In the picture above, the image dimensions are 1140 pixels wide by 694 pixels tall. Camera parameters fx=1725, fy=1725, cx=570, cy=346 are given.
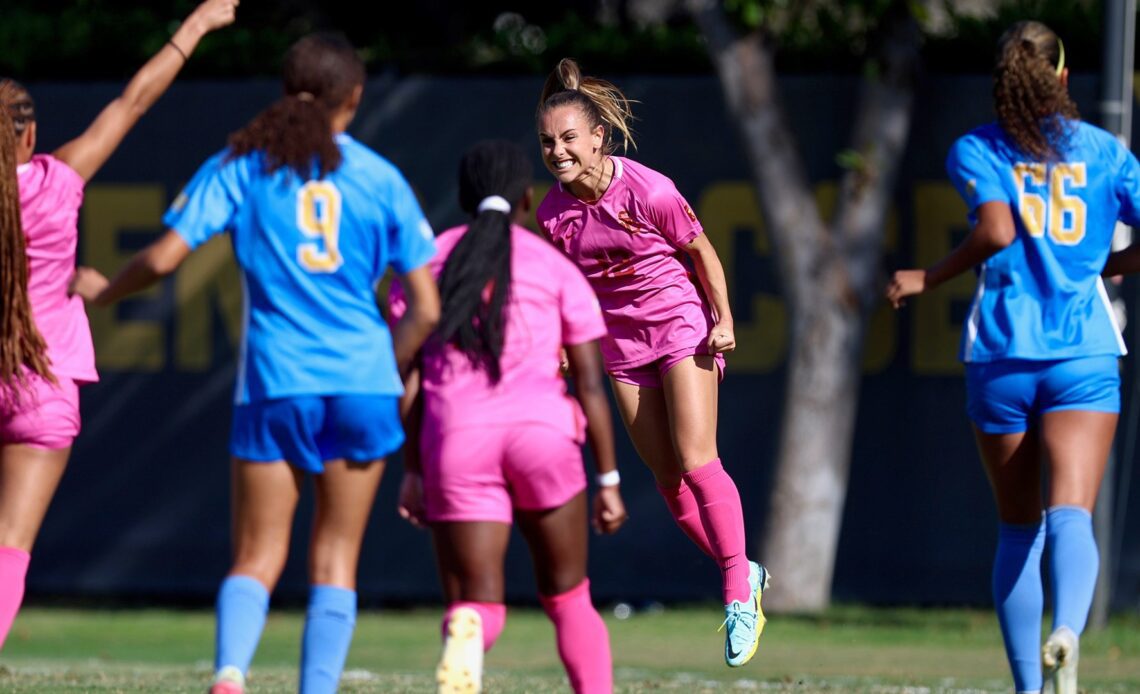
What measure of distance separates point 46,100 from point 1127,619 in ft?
24.4

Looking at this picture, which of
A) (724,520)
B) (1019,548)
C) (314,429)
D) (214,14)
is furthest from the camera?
(724,520)

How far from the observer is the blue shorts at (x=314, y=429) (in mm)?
4504

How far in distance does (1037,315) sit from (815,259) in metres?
4.62

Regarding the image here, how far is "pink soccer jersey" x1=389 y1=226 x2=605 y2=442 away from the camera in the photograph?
4621 mm

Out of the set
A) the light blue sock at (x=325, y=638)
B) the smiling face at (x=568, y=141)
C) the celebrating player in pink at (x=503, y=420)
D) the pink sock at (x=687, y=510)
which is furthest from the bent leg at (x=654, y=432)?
the light blue sock at (x=325, y=638)

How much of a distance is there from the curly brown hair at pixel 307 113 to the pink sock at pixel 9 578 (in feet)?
4.76

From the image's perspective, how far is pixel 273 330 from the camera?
14.8 ft

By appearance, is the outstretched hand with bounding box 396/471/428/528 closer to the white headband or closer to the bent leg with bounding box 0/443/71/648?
the white headband

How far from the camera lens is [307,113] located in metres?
4.57

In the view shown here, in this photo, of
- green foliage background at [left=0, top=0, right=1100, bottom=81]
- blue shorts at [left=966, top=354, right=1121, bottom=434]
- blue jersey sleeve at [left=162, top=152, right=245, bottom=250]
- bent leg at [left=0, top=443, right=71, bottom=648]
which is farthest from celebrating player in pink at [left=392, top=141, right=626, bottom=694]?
green foliage background at [left=0, top=0, right=1100, bottom=81]

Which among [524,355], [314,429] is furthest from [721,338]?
[314,429]

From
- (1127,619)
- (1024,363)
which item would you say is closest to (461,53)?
(1127,619)

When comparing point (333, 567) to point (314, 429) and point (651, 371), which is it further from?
point (651, 371)

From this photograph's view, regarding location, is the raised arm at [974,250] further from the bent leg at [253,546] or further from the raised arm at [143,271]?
the raised arm at [143,271]
